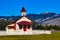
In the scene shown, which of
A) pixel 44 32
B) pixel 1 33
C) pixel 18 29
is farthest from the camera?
pixel 18 29

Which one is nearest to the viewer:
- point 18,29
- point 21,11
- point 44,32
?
point 44,32

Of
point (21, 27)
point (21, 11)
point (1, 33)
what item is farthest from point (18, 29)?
point (1, 33)

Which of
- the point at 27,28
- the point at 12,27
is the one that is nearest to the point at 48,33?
the point at 27,28

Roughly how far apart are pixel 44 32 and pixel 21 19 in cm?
917

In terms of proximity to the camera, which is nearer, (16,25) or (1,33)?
(1,33)

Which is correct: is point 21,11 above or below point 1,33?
above

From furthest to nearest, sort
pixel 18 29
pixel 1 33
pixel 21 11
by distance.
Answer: pixel 21 11, pixel 18 29, pixel 1 33

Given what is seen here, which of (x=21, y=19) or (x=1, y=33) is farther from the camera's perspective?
(x=21, y=19)

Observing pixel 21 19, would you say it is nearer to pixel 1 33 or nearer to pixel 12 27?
pixel 12 27

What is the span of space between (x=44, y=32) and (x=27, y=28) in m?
6.99

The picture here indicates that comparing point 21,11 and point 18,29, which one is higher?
point 21,11

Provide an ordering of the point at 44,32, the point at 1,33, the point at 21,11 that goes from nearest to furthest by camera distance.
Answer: the point at 1,33 < the point at 44,32 < the point at 21,11

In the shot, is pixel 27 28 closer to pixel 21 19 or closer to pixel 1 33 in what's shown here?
pixel 21 19

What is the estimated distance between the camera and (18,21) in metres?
56.4
